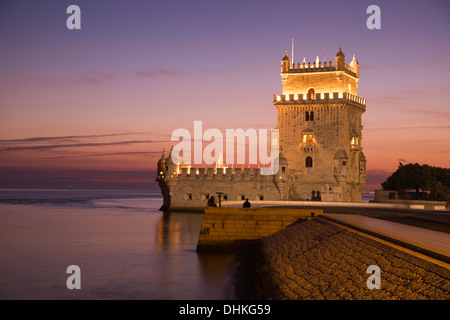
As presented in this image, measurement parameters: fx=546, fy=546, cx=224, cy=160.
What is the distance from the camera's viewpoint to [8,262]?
3588cm

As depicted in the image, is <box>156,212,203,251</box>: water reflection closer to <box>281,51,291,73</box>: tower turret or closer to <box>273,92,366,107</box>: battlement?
<box>273,92,366,107</box>: battlement

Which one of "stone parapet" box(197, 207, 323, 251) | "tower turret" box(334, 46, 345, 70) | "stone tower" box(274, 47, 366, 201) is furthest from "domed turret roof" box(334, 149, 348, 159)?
"stone parapet" box(197, 207, 323, 251)

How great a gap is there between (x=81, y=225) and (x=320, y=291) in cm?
4952

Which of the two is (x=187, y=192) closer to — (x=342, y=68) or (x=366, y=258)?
(x=342, y=68)

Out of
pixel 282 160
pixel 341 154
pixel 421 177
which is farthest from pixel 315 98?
pixel 421 177

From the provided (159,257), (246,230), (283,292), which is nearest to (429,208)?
(246,230)

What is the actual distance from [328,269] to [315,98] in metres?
47.9

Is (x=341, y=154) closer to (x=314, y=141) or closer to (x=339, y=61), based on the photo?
(x=314, y=141)

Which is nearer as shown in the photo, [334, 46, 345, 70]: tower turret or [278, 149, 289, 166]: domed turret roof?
[334, 46, 345, 70]: tower turret

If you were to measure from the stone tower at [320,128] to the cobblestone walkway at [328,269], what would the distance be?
110ft

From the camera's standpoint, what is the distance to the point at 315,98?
2618 inches

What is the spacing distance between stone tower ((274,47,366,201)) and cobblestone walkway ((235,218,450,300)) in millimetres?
33544

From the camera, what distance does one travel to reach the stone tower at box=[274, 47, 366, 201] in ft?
216

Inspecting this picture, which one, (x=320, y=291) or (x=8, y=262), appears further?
(x=8, y=262)
